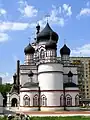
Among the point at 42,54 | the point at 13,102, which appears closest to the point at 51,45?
the point at 42,54

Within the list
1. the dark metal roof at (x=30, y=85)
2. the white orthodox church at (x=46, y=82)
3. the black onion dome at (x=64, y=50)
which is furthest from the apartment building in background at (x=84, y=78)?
the dark metal roof at (x=30, y=85)

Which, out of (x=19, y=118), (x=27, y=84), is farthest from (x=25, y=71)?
(x=19, y=118)

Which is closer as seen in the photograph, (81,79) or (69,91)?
(69,91)

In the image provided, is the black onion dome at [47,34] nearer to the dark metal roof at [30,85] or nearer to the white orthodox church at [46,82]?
the white orthodox church at [46,82]

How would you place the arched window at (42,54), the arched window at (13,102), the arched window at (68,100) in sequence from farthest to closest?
the arched window at (13,102)
the arched window at (42,54)
the arched window at (68,100)

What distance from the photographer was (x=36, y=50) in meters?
67.4

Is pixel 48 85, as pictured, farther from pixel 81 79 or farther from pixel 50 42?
pixel 81 79

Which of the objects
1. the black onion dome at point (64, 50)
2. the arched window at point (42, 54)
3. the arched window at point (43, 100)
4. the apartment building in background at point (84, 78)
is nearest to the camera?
the arched window at point (43, 100)

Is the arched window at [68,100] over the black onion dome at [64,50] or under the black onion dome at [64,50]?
under

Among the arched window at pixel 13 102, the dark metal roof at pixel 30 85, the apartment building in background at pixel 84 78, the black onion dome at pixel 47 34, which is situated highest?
the black onion dome at pixel 47 34

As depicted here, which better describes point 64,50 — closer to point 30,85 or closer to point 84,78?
point 30,85

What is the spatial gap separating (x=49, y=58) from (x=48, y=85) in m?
5.56

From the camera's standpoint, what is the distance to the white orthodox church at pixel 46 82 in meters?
57.4

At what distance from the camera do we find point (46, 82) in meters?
57.5
